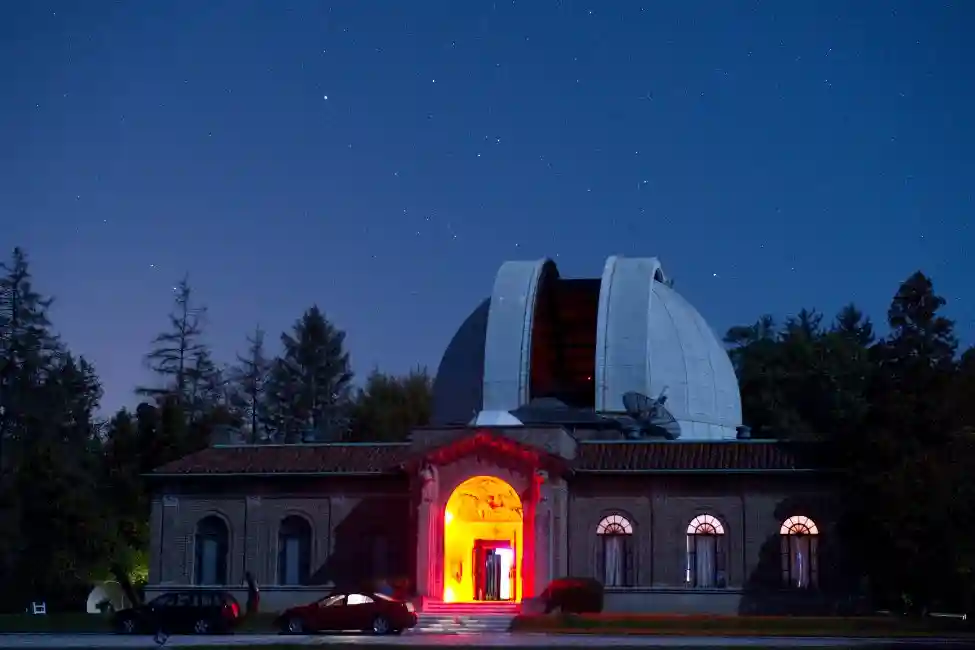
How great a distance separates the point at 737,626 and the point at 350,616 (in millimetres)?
10266

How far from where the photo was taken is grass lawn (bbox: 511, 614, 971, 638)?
36375 millimetres

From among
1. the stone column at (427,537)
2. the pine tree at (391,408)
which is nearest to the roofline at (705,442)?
→ the stone column at (427,537)

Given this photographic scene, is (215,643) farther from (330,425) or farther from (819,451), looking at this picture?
(330,425)

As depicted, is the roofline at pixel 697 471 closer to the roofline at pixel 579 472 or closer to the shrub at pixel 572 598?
the roofline at pixel 579 472

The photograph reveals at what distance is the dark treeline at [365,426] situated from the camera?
42.2 meters

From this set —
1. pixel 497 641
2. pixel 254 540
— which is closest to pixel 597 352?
pixel 254 540

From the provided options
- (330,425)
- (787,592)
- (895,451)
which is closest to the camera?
(895,451)

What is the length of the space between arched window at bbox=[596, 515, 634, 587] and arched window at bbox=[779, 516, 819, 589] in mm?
5004

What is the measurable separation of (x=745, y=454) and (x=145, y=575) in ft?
87.0

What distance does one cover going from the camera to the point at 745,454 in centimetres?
4775

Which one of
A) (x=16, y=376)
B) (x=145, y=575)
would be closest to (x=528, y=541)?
(x=145, y=575)

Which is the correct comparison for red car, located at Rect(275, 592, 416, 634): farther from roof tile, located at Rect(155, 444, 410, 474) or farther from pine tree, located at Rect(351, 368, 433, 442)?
pine tree, located at Rect(351, 368, 433, 442)

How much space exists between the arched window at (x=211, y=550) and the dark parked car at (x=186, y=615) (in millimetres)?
10255

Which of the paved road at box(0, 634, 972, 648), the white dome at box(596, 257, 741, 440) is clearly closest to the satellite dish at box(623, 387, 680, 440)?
the white dome at box(596, 257, 741, 440)
